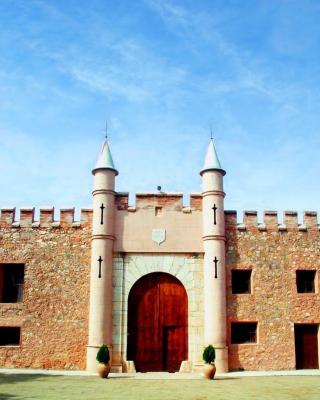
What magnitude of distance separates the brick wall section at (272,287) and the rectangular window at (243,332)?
311 mm

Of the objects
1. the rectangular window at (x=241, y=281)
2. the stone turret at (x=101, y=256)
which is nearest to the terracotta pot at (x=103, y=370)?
the stone turret at (x=101, y=256)

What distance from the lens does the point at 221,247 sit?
2311 cm

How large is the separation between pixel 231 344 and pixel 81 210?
30.0ft

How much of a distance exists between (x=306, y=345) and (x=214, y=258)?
5.94 m

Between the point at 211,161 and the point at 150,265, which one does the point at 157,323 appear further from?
the point at 211,161

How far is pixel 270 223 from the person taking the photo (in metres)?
24.0

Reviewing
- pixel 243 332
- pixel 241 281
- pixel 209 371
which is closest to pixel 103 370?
pixel 209 371

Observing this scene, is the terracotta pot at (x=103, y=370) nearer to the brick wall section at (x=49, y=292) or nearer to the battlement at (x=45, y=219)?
the brick wall section at (x=49, y=292)

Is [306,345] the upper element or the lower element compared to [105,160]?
lower

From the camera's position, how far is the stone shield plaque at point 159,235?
23391 millimetres

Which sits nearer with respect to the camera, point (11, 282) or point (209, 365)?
point (209, 365)

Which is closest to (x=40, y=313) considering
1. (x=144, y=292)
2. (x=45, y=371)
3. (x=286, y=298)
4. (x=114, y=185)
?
(x=45, y=371)

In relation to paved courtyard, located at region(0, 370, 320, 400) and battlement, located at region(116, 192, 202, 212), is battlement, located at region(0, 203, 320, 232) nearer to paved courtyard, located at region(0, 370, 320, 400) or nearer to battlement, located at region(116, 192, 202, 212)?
Answer: battlement, located at region(116, 192, 202, 212)

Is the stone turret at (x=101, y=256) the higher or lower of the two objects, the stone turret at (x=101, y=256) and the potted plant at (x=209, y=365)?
the higher
